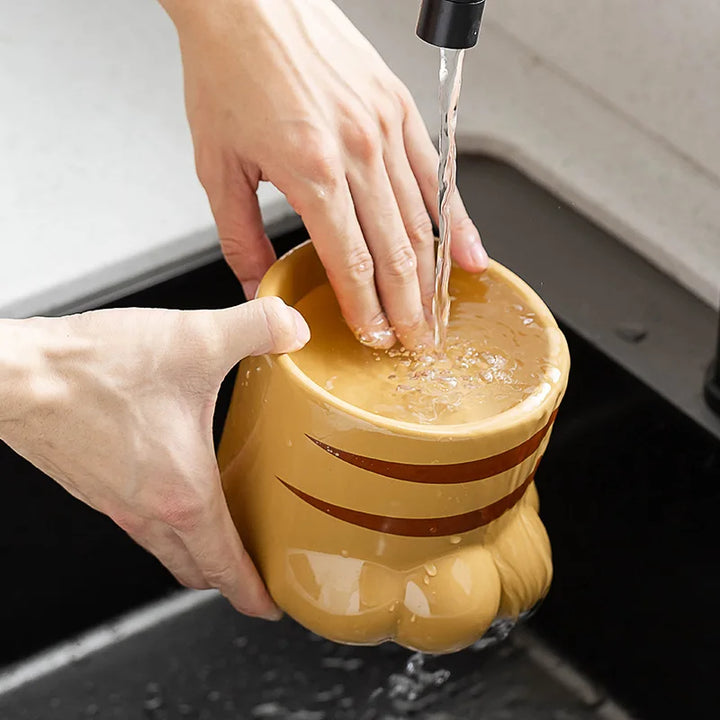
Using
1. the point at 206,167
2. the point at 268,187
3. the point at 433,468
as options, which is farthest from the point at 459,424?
the point at 268,187

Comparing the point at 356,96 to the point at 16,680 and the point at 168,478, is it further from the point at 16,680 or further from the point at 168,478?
the point at 16,680

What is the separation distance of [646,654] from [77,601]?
43cm

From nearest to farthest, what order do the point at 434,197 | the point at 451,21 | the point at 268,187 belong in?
the point at 451,21
the point at 434,197
the point at 268,187

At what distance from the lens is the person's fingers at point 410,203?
0.71 meters

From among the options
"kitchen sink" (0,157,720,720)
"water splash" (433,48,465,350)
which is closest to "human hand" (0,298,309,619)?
"water splash" (433,48,465,350)

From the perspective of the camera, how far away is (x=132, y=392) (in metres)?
0.62

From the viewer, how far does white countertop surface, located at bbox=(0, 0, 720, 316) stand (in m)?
0.87

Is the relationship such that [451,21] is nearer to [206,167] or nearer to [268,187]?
[206,167]

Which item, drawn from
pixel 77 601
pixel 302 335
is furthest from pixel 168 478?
pixel 77 601

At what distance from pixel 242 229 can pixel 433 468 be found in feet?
0.76

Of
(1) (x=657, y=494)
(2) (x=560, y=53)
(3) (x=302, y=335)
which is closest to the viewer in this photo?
(3) (x=302, y=335)

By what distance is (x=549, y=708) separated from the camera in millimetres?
925

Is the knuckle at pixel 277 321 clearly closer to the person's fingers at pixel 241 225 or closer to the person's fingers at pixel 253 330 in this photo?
the person's fingers at pixel 253 330

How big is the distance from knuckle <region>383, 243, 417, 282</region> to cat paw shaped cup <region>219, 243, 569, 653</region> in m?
0.04
